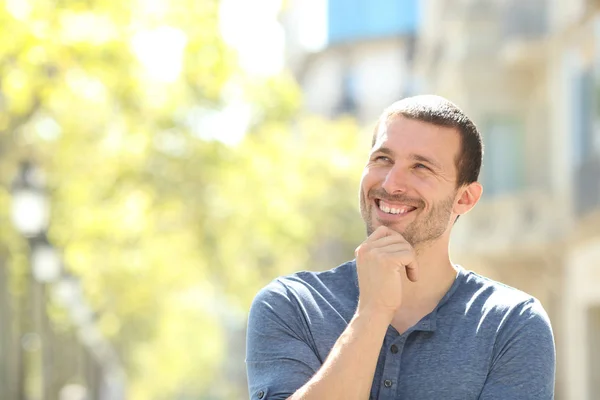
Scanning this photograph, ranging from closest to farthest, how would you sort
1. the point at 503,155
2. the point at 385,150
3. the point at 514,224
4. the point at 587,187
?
1. the point at 385,150
2. the point at 587,187
3. the point at 514,224
4. the point at 503,155

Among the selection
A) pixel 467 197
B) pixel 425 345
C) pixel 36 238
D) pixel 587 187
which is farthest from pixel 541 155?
pixel 425 345

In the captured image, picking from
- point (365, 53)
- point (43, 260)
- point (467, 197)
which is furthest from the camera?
point (365, 53)

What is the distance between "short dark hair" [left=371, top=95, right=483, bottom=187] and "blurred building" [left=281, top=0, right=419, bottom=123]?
216 ft

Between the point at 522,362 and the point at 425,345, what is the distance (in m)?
0.27

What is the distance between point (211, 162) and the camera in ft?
75.4

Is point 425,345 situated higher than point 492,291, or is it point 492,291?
point 492,291

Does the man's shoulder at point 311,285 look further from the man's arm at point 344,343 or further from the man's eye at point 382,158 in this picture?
the man's eye at point 382,158

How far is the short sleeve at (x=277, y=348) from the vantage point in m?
3.63

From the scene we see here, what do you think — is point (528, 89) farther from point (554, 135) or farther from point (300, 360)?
point (300, 360)

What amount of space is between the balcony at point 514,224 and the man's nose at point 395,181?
726 inches


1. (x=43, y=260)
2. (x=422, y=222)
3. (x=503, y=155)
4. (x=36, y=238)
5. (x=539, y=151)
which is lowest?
(x=43, y=260)

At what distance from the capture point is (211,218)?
25672 millimetres

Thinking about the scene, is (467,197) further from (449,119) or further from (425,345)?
(425,345)

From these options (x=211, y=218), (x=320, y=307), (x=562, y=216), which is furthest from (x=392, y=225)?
(x=211, y=218)
